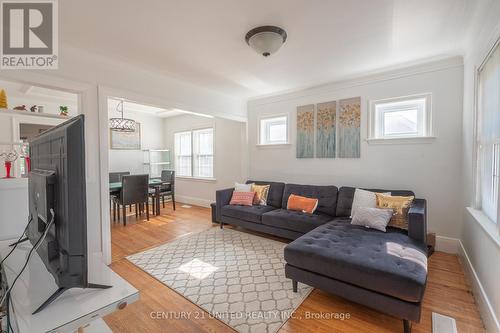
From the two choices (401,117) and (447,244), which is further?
(401,117)

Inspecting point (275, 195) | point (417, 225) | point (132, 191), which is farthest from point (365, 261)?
point (132, 191)

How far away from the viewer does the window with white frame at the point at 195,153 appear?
19.9 ft

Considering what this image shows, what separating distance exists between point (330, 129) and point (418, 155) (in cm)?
127

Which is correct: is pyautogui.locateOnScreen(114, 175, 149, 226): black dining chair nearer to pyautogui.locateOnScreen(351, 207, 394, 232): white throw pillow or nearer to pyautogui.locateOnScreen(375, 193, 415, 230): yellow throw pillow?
pyautogui.locateOnScreen(351, 207, 394, 232): white throw pillow

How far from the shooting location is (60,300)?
3.01 ft

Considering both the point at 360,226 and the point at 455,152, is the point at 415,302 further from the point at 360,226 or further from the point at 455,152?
the point at 455,152

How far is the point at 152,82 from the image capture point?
3336mm

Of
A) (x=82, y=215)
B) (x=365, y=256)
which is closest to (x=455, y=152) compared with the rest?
(x=365, y=256)

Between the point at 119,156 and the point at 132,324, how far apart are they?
5.04 metres

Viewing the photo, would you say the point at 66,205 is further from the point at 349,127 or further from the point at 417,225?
the point at 349,127

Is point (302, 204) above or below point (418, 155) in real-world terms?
below

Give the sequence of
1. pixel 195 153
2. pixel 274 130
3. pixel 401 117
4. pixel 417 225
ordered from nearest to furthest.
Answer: pixel 417 225, pixel 401 117, pixel 274 130, pixel 195 153

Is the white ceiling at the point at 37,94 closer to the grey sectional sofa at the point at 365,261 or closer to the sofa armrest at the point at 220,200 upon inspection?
the sofa armrest at the point at 220,200

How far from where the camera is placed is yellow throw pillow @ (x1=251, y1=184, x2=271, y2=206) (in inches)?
162
